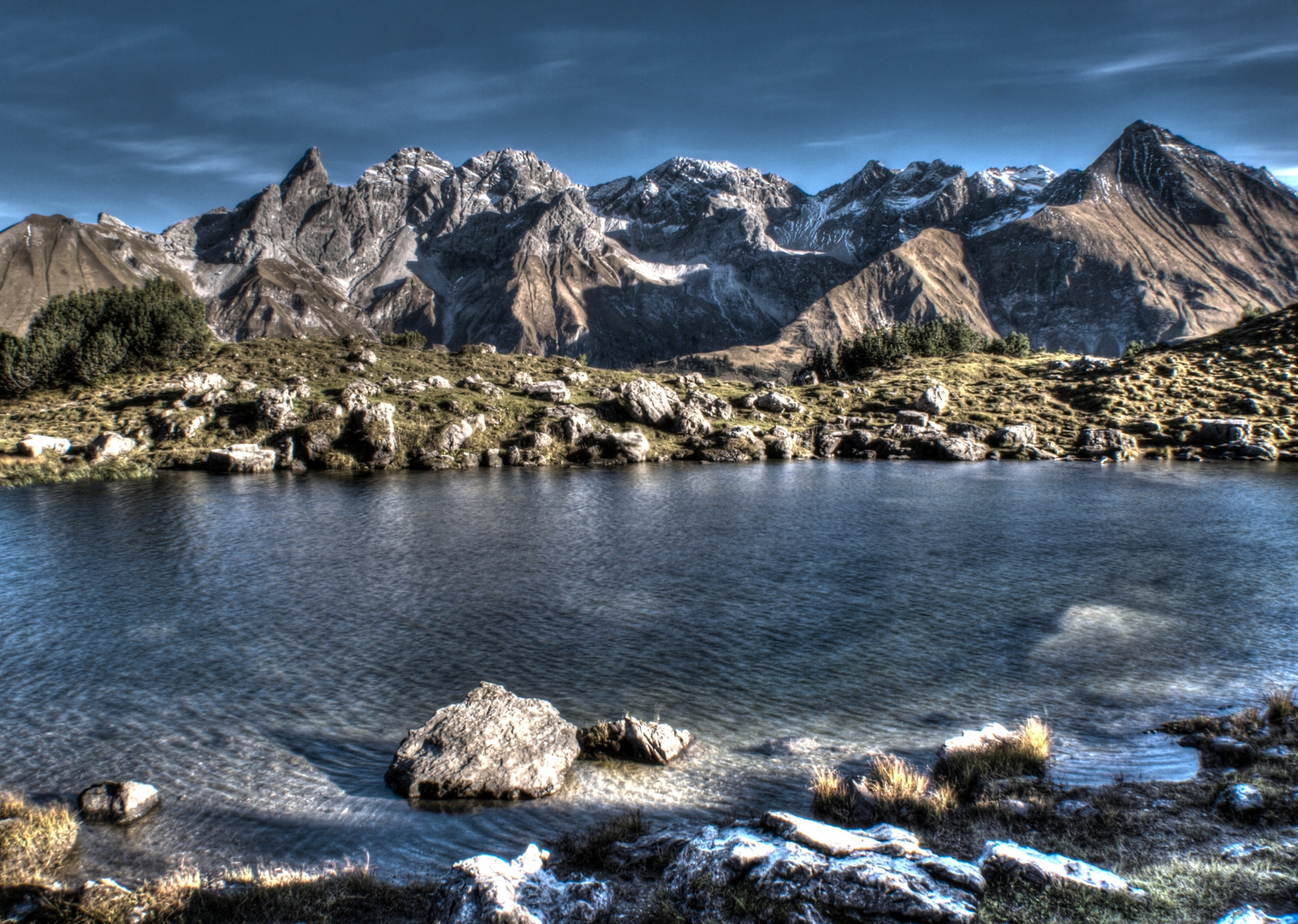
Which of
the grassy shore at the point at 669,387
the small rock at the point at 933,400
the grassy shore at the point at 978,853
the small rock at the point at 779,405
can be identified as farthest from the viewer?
the small rock at the point at 779,405

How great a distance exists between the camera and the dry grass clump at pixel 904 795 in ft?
43.7

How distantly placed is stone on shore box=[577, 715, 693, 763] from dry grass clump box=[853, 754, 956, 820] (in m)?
4.54

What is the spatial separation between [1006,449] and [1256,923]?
88305mm

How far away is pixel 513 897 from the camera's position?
35.3ft

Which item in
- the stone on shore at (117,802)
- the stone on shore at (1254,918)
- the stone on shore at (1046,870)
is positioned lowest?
the stone on shore at (117,802)

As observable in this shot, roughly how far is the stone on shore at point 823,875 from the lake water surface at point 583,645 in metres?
2.97

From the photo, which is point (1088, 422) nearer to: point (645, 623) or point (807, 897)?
point (645, 623)

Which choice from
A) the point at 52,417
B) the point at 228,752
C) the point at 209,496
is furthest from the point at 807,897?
the point at 52,417

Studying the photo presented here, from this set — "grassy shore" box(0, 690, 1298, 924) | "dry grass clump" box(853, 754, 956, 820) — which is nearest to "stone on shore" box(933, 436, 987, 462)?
"grassy shore" box(0, 690, 1298, 924)

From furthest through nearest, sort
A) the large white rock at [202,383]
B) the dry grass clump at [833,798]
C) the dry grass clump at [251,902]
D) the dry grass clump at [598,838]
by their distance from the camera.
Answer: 1. the large white rock at [202,383]
2. the dry grass clump at [833,798]
3. the dry grass clump at [598,838]
4. the dry grass clump at [251,902]

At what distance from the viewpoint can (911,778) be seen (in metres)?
14.2


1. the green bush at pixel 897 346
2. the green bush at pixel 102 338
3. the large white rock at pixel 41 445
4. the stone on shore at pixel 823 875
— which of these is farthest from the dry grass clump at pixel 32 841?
the green bush at pixel 897 346

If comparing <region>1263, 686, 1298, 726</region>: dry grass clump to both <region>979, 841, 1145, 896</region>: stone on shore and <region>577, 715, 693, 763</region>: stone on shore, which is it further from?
<region>577, 715, 693, 763</region>: stone on shore

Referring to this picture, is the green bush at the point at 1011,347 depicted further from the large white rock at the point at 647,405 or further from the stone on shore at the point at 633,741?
the stone on shore at the point at 633,741
